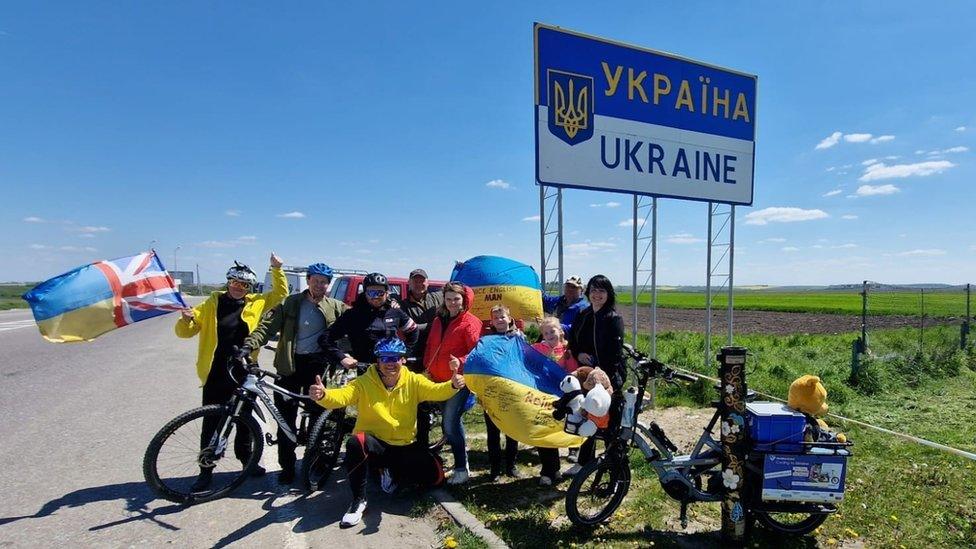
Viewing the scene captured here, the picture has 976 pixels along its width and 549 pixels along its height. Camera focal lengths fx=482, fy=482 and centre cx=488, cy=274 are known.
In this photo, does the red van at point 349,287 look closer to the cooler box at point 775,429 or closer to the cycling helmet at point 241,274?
the cycling helmet at point 241,274

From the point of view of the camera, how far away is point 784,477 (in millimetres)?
3439

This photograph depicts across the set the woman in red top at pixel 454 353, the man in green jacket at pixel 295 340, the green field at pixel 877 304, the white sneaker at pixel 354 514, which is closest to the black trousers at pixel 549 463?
the woman in red top at pixel 454 353

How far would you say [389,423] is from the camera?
4.07 meters

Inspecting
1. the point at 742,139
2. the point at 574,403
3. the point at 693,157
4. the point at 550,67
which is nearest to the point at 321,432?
the point at 574,403

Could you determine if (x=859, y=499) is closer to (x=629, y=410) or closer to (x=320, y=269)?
(x=629, y=410)

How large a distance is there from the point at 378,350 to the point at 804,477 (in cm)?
332

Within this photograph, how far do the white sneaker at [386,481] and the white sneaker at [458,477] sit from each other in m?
0.57

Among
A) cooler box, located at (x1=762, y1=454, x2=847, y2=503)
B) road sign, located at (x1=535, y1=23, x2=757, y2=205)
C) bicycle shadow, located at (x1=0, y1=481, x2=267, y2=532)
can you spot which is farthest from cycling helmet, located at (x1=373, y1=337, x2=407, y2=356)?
road sign, located at (x1=535, y1=23, x2=757, y2=205)

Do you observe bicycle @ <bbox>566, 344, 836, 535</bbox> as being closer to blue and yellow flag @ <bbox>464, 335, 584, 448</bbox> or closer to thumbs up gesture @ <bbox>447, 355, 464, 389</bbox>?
blue and yellow flag @ <bbox>464, 335, 584, 448</bbox>

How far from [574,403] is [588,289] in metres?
1.44

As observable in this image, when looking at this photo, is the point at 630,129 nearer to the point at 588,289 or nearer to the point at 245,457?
the point at 588,289

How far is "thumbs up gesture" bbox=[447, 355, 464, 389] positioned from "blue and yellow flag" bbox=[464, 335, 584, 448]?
0.19 ft

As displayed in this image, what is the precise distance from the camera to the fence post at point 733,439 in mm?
3457

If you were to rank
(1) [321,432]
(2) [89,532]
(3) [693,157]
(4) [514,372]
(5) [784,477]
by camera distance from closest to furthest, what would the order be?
(5) [784,477] → (2) [89,532] → (4) [514,372] → (1) [321,432] → (3) [693,157]
